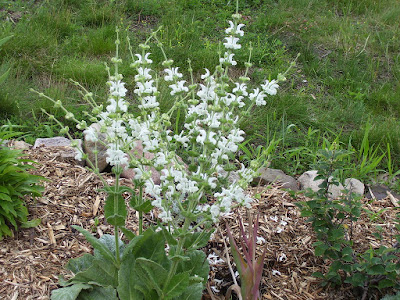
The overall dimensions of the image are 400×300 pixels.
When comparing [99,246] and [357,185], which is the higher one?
[99,246]

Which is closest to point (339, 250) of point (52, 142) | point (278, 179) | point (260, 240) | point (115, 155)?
point (260, 240)

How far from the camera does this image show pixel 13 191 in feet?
9.04

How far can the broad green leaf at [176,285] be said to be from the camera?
2119 mm

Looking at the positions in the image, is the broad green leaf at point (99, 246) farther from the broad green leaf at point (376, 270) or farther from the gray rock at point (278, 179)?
the gray rock at point (278, 179)

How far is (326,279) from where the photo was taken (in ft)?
9.18

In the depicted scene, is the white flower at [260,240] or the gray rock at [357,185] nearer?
the white flower at [260,240]

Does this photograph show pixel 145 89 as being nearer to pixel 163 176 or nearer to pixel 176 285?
pixel 163 176

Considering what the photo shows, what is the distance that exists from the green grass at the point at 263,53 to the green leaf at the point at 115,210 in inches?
82.0

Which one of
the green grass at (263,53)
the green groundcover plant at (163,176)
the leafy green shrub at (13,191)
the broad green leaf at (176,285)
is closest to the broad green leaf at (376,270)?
the green groundcover plant at (163,176)

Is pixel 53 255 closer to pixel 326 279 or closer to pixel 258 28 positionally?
pixel 326 279

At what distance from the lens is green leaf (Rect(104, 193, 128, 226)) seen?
84.0 inches

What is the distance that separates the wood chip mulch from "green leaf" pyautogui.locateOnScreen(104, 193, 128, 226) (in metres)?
0.64

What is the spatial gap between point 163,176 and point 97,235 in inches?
44.0

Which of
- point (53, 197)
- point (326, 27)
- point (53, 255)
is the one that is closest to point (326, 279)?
point (53, 255)
